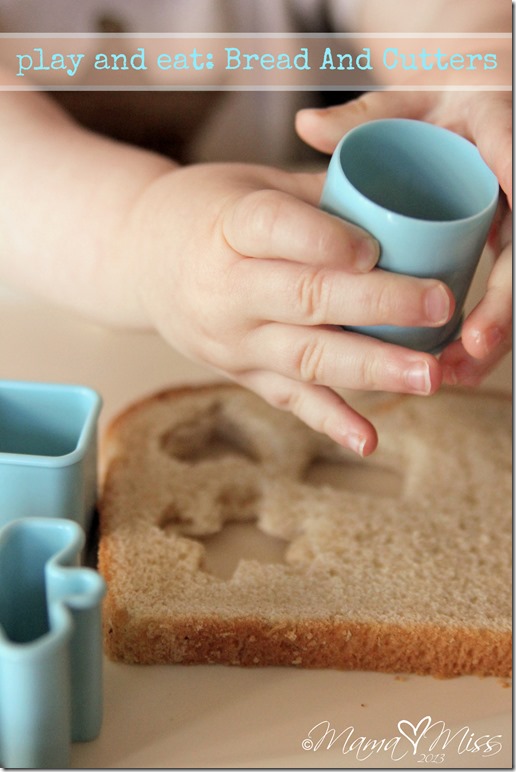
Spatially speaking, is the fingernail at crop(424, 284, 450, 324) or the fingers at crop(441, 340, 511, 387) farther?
the fingers at crop(441, 340, 511, 387)

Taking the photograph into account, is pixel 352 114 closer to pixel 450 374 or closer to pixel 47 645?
pixel 450 374

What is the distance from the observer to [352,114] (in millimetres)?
658

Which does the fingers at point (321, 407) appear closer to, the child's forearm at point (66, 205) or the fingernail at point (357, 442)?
the fingernail at point (357, 442)

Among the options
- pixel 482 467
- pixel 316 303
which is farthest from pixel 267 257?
pixel 482 467

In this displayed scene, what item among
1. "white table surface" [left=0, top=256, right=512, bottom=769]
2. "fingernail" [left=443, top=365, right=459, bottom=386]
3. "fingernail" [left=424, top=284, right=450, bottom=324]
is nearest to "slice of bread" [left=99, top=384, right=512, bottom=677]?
"white table surface" [left=0, top=256, right=512, bottom=769]

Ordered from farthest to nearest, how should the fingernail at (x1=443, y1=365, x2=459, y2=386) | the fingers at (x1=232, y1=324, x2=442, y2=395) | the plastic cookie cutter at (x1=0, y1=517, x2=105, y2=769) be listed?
the fingernail at (x1=443, y1=365, x2=459, y2=386), the fingers at (x1=232, y1=324, x2=442, y2=395), the plastic cookie cutter at (x1=0, y1=517, x2=105, y2=769)

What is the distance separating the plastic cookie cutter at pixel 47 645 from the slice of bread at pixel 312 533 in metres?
0.07

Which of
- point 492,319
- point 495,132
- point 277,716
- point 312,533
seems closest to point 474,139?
point 495,132

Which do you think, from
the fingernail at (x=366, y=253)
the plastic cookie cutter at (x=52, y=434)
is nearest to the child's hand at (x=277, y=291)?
the fingernail at (x=366, y=253)

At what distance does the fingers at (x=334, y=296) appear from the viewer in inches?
19.3

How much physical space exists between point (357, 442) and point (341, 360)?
9 cm

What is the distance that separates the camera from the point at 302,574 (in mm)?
626

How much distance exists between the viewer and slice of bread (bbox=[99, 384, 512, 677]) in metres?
0.57

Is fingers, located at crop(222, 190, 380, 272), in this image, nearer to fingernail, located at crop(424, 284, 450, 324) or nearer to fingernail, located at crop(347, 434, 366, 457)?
fingernail, located at crop(424, 284, 450, 324)
